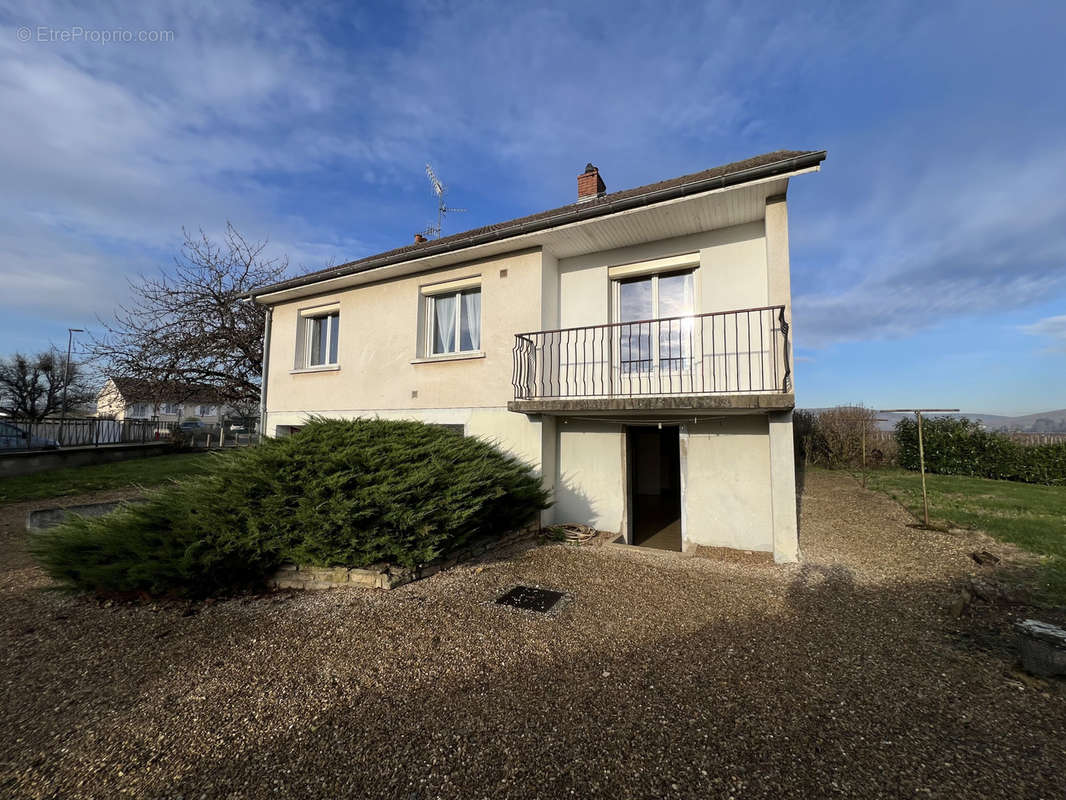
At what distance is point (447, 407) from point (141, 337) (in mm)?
13193

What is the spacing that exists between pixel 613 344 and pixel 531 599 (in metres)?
4.74

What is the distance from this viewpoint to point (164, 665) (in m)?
3.54

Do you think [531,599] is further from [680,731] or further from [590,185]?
[590,185]

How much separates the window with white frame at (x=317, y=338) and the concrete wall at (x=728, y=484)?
8597 millimetres

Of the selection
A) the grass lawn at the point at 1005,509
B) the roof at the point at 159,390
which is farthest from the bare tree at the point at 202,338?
the grass lawn at the point at 1005,509

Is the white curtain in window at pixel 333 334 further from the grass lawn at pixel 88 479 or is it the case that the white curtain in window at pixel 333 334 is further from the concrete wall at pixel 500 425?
the grass lawn at pixel 88 479

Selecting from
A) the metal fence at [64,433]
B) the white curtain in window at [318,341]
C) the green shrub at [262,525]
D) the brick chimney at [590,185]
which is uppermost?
the brick chimney at [590,185]

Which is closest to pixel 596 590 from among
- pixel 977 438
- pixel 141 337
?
pixel 977 438

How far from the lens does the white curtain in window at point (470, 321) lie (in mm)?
8797

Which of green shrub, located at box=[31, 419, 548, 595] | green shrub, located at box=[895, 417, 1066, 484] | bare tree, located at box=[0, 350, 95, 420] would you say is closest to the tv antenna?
green shrub, located at box=[31, 419, 548, 595]

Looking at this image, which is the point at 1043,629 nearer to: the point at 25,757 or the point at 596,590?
the point at 596,590

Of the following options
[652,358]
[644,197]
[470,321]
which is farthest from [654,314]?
[470,321]

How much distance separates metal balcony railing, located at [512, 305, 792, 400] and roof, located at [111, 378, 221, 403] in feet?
43.8

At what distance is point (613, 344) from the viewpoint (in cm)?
793
